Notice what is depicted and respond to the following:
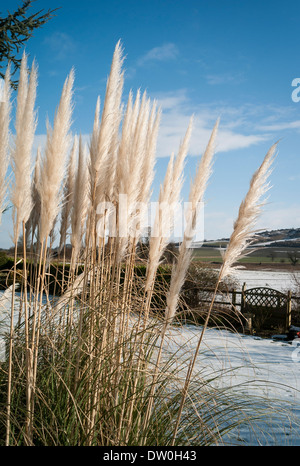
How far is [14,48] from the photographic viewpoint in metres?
9.04

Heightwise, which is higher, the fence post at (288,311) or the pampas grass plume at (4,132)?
the pampas grass plume at (4,132)

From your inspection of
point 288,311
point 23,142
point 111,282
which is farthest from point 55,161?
point 288,311

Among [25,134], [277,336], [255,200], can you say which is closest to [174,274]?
[255,200]

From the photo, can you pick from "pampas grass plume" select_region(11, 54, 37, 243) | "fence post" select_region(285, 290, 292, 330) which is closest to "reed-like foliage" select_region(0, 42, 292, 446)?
"pampas grass plume" select_region(11, 54, 37, 243)

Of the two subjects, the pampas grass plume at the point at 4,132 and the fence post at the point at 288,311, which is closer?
the pampas grass plume at the point at 4,132

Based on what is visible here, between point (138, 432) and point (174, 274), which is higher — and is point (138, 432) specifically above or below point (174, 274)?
below

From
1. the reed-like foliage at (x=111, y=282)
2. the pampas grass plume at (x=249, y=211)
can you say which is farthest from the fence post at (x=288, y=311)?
the pampas grass plume at (x=249, y=211)

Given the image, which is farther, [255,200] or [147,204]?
[147,204]

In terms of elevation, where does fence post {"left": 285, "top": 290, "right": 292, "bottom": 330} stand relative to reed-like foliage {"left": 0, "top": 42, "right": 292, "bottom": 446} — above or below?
below

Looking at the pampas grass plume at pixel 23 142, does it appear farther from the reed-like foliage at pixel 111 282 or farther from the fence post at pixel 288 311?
the fence post at pixel 288 311

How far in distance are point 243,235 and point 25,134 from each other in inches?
52.4

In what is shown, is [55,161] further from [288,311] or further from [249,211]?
[288,311]

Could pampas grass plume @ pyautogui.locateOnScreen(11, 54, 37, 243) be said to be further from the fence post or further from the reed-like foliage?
the fence post
